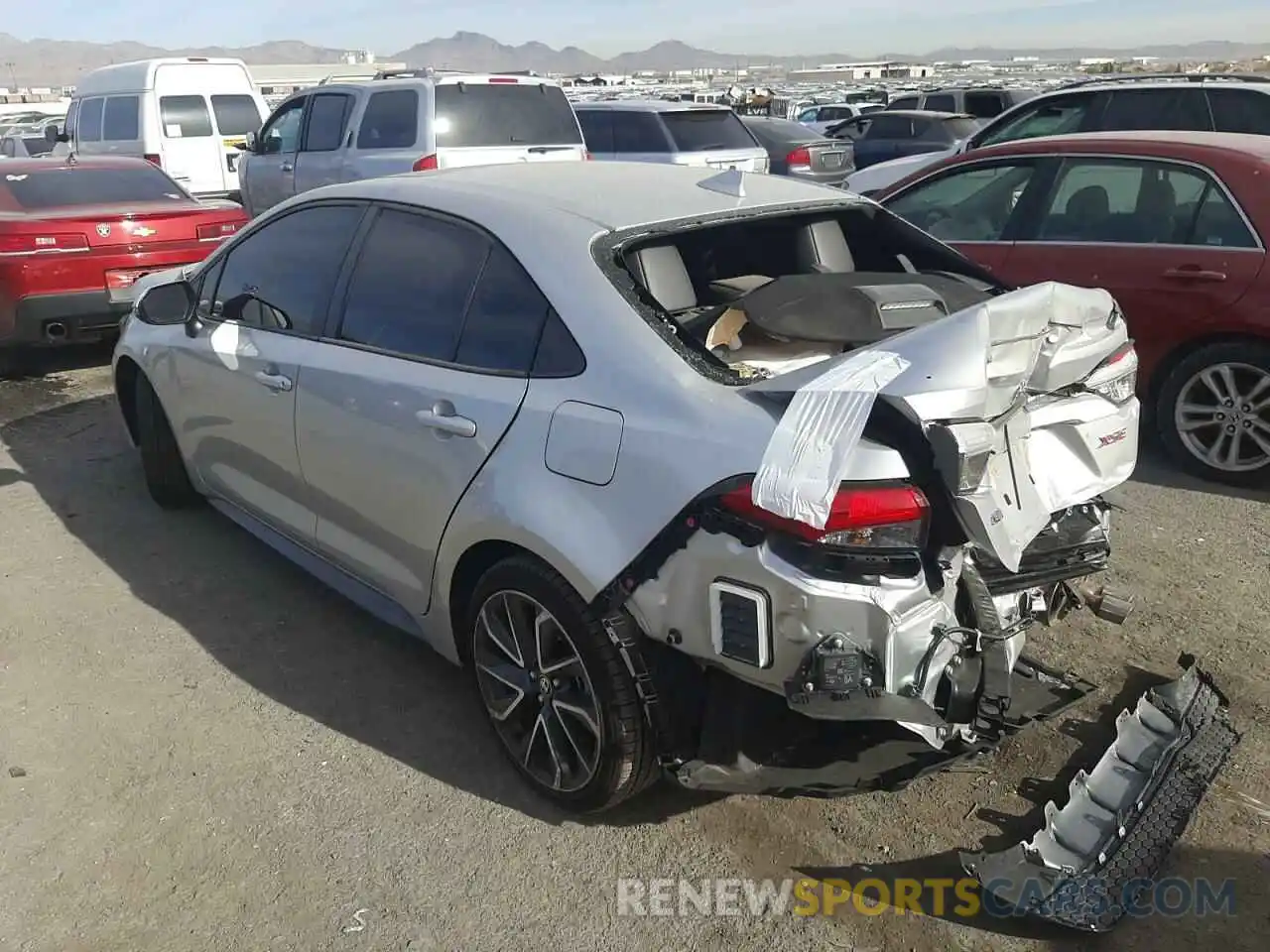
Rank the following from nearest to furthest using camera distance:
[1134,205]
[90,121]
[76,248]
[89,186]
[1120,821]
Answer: [1120,821] → [1134,205] → [76,248] → [89,186] → [90,121]

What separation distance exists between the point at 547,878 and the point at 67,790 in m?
1.53

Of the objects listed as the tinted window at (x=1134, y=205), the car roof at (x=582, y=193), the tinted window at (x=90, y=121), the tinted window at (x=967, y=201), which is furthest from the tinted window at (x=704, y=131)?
the car roof at (x=582, y=193)

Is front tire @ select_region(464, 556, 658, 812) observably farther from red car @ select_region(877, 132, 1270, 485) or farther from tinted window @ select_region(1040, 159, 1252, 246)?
tinted window @ select_region(1040, 159, 1252, 246)

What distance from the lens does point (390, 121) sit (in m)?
10.2

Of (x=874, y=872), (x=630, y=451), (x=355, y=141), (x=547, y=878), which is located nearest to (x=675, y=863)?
(x=547, y=878)

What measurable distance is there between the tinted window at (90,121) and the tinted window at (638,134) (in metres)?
7.43

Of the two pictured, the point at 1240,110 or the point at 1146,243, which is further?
the point at 1240,110

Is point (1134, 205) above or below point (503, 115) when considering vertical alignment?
below

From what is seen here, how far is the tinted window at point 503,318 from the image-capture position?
10.1ft

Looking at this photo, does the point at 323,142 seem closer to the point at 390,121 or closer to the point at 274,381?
the point at 390,121

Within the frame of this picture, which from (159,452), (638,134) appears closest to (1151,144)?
(159,452)

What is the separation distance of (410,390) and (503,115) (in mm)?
7675

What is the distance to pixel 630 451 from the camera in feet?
8.83

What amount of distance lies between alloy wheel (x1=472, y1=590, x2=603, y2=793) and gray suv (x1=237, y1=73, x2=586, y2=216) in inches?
285
